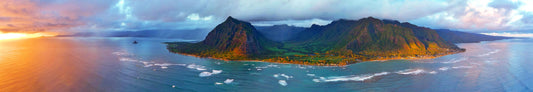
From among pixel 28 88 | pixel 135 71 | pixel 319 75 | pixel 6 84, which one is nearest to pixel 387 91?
pixel 319 75

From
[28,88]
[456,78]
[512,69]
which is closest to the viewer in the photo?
[28,88]

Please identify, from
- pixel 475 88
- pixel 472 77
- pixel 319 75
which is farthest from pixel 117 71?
pixel 472 77

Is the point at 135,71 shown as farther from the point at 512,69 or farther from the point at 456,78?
the point at 512,69

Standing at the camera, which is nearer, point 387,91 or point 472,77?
point 387,91

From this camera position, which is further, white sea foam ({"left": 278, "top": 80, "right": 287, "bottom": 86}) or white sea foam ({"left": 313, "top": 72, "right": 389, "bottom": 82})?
white sea foam ({"left": 313, "top": 72, "right": 389, "bottom": 82})

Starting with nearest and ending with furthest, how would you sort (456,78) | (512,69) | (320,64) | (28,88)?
1. (28,88)
2. (456,78)
3. (512,69)
4. (320,64)

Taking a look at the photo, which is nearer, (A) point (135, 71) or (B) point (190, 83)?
(B) point (190, 83)

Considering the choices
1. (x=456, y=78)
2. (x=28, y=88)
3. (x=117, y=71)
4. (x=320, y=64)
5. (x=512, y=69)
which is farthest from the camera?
(x=320, y=64)

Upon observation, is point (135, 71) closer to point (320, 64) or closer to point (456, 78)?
point (320, 64)

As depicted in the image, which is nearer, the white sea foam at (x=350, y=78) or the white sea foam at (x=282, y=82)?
the white sea foam at (x=282, y=82)

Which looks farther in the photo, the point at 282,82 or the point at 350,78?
the point at 350,78
